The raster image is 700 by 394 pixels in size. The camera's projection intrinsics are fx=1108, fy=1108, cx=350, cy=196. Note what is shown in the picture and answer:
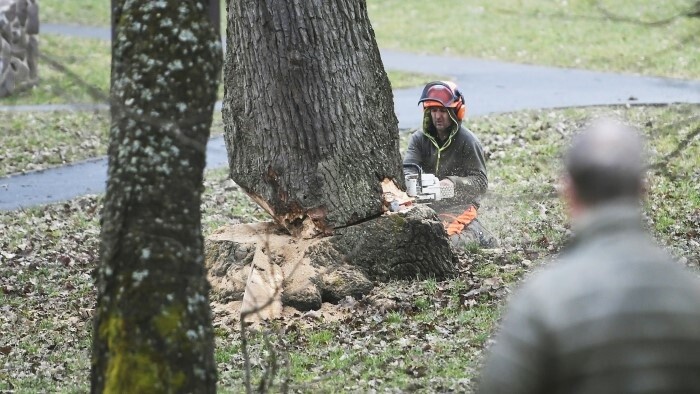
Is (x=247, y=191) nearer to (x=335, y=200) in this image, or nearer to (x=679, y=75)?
(x=335, y=200)

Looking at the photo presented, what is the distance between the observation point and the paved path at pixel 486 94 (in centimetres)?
1375

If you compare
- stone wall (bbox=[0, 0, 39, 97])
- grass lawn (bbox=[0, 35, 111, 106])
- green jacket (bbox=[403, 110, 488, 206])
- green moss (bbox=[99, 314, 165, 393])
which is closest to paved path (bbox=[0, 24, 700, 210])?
grass lawn (bbox=[0, 35, 111, 106])

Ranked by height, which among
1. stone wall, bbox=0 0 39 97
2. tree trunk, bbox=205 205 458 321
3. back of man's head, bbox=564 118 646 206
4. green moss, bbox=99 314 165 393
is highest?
back of man's head, bbox=564 118 646 206

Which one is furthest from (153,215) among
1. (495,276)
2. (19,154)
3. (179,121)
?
(19,154)

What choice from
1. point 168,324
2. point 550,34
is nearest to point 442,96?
point 168,324

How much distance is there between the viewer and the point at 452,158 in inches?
390

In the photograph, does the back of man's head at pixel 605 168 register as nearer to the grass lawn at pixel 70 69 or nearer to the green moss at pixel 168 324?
the green moss at pixel 168 324

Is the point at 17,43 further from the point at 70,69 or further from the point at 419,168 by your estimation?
the point at 419,168

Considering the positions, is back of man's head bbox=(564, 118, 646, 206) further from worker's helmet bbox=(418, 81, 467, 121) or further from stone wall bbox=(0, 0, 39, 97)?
stone wall bbox=(0, 0, 39, 97)

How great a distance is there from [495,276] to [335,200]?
137 cm

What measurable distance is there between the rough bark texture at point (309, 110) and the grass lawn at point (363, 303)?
0.81m

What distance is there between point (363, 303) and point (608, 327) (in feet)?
16.5

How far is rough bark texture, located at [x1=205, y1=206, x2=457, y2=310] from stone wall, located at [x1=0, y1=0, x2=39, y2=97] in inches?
448

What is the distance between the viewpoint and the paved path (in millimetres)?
13750
